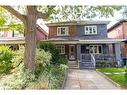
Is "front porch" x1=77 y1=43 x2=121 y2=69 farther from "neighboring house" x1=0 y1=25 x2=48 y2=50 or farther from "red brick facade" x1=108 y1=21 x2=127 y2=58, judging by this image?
"neighboring house" x1=0 y1=25 x2=48 y2=50

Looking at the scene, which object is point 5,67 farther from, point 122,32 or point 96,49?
point 122,32

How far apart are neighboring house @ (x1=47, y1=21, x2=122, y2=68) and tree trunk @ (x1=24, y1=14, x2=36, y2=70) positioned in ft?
42.6

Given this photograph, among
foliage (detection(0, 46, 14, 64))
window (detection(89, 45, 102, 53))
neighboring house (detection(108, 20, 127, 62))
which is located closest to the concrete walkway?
foliage (detection(0, 46, 14, 64))

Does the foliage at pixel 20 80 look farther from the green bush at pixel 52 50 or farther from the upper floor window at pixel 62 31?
the upper floor window at pixel 62 31

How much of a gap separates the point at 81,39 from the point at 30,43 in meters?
14.0

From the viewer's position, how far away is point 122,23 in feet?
95.6

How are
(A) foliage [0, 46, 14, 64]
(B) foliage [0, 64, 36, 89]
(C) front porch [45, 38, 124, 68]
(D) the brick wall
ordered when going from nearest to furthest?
1. (B) foliage [0, 64, 36, 89]
2. (A) foliage [0, 46, 14, 64]
3. (C) front porch [45, 38, 124, 68]
4. (D) the brick wall

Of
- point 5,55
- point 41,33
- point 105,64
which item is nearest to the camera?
point 5,55

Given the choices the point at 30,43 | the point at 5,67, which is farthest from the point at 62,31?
the point at 30,43

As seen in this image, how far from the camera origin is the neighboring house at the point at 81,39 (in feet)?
84.7

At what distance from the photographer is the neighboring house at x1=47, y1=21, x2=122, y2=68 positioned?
2583cm

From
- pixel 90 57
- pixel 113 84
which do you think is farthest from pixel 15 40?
pixel 113 84

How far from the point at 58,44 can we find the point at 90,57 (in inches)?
179

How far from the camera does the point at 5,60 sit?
58.2ft
